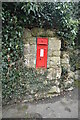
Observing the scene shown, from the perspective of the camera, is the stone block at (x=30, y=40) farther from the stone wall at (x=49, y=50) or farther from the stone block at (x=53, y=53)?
the stone block at (x=53, y=53)

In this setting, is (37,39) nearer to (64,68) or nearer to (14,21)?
(14,21)

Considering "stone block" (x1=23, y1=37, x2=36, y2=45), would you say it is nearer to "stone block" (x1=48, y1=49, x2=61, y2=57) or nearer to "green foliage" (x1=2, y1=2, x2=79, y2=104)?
"green foliage" (x1=2, y1=2, x2=79, y2=104)

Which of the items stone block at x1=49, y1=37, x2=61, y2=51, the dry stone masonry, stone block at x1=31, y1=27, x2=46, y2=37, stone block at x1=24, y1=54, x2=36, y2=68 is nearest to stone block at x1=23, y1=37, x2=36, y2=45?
the dry stone masonry

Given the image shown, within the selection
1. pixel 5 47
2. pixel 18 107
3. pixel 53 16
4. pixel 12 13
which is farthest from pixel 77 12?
pixel 18 107

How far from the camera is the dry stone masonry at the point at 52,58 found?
10.8 ft

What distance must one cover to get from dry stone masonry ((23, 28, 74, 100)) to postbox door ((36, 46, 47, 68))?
0.10m

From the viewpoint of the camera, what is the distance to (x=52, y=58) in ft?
11.8

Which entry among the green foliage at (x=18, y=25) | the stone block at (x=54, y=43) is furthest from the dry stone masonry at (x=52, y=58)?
the green foliage at (x=18, y=25)

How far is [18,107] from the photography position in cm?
307

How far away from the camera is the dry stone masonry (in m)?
3.30

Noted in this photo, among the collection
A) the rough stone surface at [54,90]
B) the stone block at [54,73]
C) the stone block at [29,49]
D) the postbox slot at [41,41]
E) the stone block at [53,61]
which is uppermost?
the postbox slot at [41,41]

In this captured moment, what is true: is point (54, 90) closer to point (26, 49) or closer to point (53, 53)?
point (53, 53)

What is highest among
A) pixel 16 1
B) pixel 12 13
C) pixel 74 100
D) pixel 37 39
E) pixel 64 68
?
pixel 16 1

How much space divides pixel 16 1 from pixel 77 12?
134 inches
